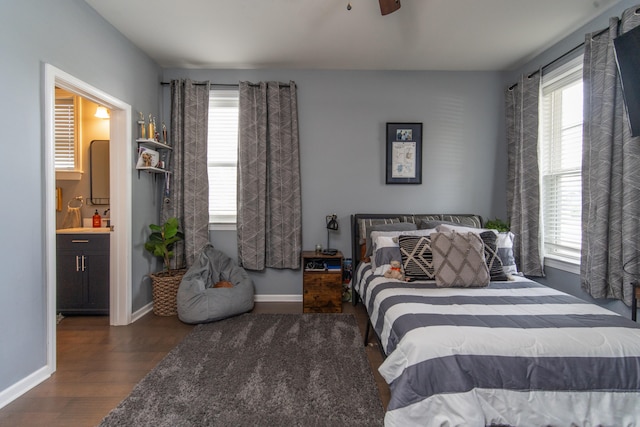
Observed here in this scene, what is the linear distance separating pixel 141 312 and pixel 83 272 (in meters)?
0.69

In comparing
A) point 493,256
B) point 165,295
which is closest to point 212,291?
point 165,295

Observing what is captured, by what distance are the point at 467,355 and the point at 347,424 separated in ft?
2.43

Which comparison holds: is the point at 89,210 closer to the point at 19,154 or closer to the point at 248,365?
the point at 19,154

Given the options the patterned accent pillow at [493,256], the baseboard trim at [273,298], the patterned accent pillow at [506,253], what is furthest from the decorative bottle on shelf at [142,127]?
the patterned accent pillow at [506,253]

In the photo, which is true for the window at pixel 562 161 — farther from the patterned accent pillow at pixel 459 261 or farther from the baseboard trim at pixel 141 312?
the baseboard trim at pixel 141 312

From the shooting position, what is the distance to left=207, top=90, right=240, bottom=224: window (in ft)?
12.3

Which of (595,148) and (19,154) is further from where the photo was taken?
(595,148)

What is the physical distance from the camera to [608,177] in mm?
2346

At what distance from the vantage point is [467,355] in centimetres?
139

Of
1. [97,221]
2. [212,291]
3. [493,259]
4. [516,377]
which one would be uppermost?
[97,221]

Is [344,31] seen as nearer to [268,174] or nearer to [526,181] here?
[268,174]

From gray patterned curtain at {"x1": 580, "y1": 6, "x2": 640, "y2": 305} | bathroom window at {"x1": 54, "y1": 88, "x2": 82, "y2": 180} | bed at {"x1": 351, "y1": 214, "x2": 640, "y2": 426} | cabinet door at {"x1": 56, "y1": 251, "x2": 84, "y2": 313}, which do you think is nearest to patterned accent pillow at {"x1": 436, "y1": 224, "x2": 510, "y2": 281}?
gray patterned curtain at {"x1": 580, "y1": 6, "x2": 640, "y2": 305}

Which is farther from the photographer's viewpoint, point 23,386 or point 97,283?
point 97,283

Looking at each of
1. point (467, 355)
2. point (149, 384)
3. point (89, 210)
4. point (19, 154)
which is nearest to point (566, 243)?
point (467, 355)
